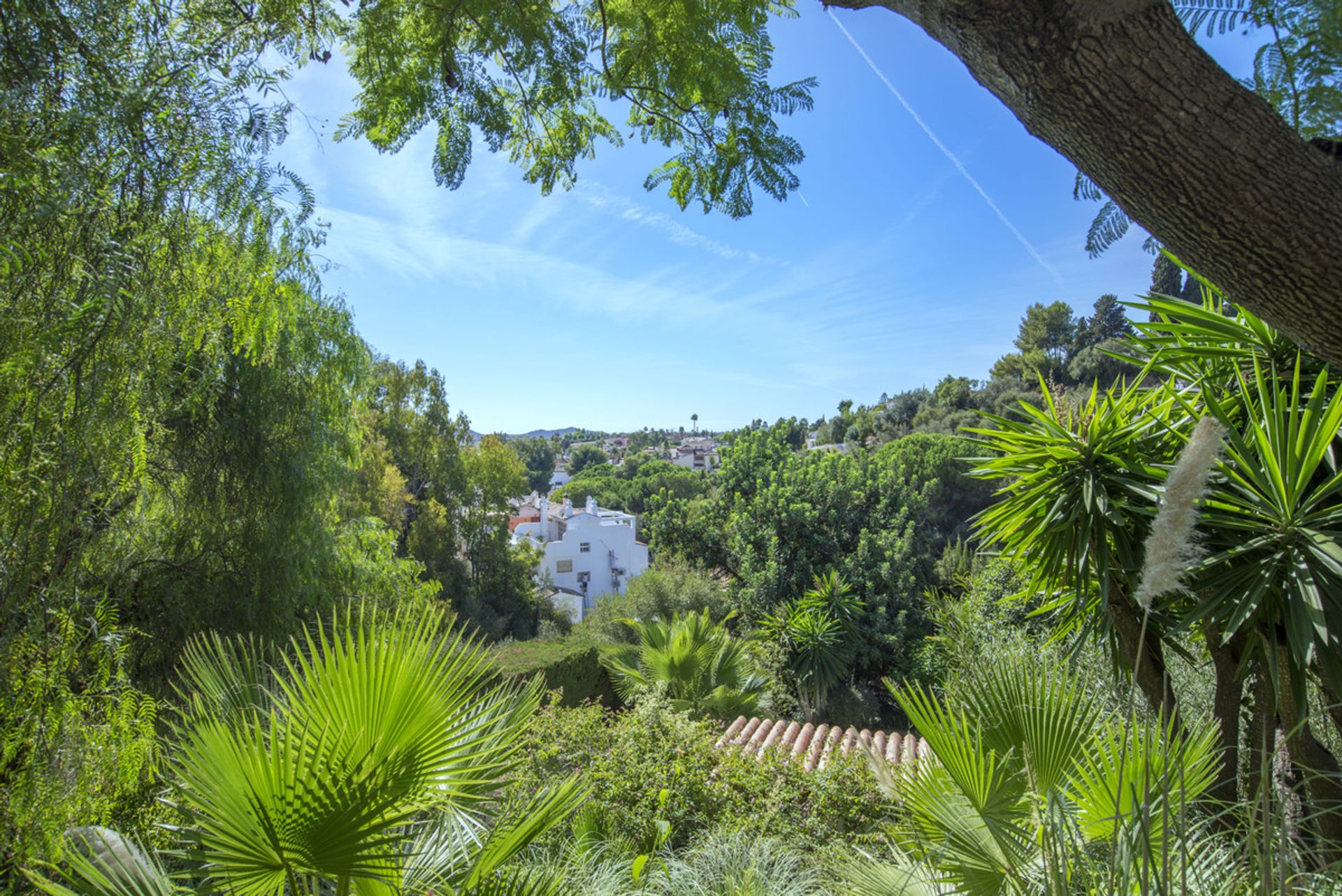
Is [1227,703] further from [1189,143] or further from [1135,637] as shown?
[1189,143]

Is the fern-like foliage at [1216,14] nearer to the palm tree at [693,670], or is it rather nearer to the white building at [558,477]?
the palm tree at [693,670]

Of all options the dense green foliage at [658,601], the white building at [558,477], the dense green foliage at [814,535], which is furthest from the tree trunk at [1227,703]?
the white building at [558,477]

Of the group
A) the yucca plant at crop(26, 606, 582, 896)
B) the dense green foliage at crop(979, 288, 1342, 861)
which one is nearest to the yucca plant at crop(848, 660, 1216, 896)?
the dense green foliage at crop(979, 288, 1342, 861)

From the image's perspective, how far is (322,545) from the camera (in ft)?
22.7

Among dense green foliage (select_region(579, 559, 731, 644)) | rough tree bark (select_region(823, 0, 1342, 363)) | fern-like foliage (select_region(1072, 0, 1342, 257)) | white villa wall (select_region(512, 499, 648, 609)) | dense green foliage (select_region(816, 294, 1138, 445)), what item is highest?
dense green foliage (select_region(816, 294, 1138, 445))

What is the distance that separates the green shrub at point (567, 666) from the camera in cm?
1041

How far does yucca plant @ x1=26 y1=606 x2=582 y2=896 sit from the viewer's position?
5.16ft

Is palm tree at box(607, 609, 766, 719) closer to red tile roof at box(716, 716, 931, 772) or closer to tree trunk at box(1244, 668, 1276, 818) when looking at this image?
red tile roof at box(716, 716, 931, 772)

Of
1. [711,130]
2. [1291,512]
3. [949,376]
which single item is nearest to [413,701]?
[711,130]

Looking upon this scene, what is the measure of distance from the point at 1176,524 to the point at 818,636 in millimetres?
14511

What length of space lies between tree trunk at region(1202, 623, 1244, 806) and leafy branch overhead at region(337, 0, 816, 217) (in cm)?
329

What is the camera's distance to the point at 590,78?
3.54 m

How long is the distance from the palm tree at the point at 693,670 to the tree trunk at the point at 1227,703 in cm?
745

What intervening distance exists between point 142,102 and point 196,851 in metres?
2.16
